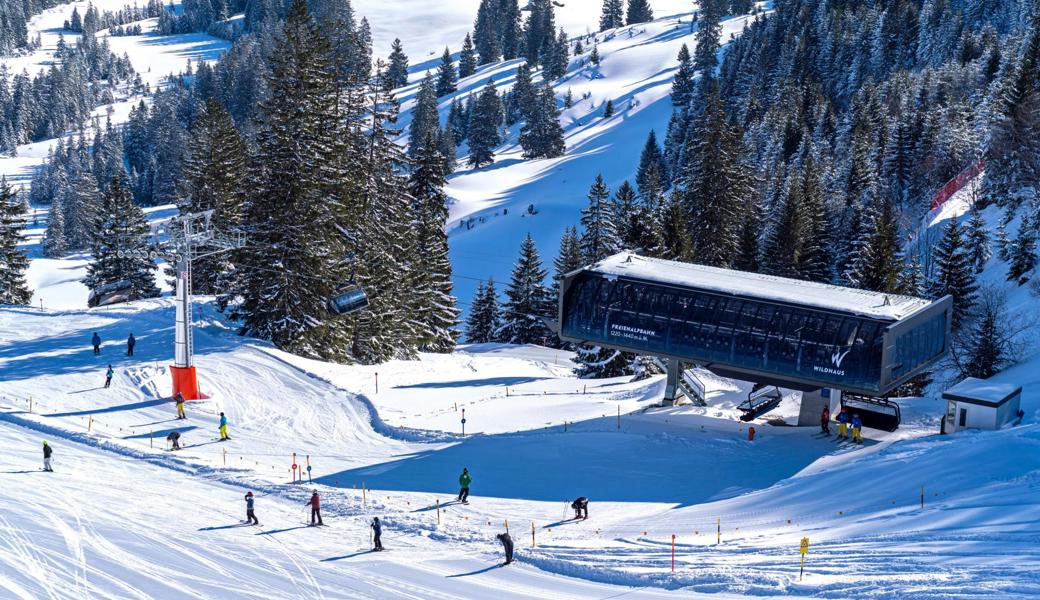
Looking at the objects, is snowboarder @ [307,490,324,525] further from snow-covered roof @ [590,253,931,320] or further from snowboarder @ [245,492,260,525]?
snow-covered roof @ [590,253,931,320]

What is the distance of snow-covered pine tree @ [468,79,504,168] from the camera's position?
138000 millimetres

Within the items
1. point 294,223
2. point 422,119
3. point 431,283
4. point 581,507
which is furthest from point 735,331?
point 422,119

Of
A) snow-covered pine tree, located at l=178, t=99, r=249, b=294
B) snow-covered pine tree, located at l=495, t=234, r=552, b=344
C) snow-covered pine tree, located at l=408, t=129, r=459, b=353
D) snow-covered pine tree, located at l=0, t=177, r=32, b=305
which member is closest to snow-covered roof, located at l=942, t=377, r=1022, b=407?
snow-covered pine tree, located at l=408, t=129, r=459, b=353

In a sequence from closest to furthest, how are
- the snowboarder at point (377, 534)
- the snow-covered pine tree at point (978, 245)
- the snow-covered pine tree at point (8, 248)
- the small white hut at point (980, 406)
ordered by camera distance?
the snowboarder at point (377, 534)
the small white hut at point (980, 406)
the snow-covered pine tree at point (978, 245)
the snow-covered pine tree at point (8, 248)

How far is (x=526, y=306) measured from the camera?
73188mm

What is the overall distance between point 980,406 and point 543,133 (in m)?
113

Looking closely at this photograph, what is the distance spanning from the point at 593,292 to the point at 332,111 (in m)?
23.3

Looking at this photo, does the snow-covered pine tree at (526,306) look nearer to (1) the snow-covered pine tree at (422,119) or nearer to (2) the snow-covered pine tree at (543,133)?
(1) the snow-covered pine tree at (422,119)

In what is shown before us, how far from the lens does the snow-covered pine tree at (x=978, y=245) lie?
55094mm

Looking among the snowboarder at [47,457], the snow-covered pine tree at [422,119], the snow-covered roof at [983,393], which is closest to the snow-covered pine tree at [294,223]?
the snowboarder at [47,457]

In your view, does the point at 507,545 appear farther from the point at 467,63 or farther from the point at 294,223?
the point at 467,63

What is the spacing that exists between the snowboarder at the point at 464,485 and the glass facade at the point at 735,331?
9.45 meters

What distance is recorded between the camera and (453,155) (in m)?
137

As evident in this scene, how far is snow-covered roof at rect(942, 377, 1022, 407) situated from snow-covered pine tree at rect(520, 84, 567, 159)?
364 ft
